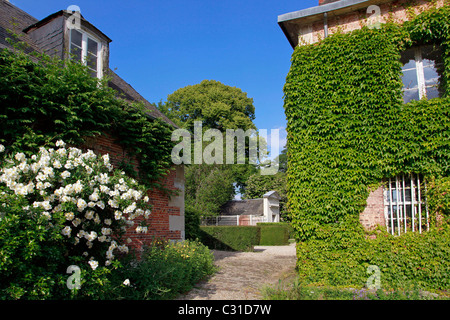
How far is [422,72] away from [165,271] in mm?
7572

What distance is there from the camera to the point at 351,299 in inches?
226

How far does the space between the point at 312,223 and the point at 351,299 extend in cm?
196

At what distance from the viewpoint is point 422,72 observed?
7.39 meters

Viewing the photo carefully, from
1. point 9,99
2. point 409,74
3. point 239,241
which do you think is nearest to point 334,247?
point 409,74

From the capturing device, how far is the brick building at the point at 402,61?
6.93 meters

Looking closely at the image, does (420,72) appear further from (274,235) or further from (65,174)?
(274,235)

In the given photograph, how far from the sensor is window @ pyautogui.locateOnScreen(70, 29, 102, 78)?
6.98 meters

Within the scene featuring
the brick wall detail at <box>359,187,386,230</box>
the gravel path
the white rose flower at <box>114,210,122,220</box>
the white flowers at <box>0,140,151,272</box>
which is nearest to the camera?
the white flowers at <box>0,140,151,272</box>

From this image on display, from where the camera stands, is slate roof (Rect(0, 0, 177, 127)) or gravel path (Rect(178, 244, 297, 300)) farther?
slate roof (Rect(0, 0, 177, 127))

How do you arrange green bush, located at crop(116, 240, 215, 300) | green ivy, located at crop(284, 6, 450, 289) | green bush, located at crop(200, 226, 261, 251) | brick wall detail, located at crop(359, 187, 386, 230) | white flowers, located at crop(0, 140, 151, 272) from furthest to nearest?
green bush, located at crop(200, 226, 261, 251)
brick wall detail, located at crop(359, 187, 386, 230)
green ivy, located at crop(284, 6, 450, 289)
green bush, located at crop(116, 240, 215, 300)
white flowers, located at crop(0, 140, 151, 272)

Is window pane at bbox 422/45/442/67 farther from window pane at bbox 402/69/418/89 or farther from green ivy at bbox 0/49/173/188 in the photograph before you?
green ivy at bbox 0/49/173/188

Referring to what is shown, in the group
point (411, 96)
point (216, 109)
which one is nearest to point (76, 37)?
point (411, 96)

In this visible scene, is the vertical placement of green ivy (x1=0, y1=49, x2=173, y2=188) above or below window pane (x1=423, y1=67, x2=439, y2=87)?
below

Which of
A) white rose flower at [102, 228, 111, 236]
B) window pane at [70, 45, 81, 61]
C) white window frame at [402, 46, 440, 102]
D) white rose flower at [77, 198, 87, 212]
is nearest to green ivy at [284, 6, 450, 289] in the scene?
white window frame at [402, 46, 440, 102]
